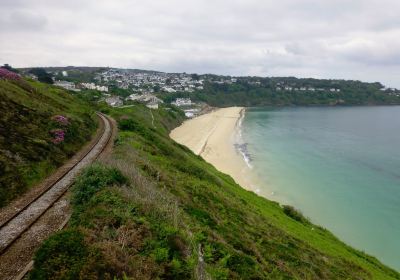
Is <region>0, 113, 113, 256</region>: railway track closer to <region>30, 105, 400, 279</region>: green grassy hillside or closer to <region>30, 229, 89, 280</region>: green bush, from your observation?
<region>30, 105, 400, 279</region>: green grassy hillside

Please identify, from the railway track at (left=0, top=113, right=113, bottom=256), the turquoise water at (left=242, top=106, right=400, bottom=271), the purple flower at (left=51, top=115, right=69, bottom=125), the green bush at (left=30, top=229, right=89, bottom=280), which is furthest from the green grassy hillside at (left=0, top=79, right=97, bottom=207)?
the turquoise water at (left=242, top=106, right=400, bottom=271)

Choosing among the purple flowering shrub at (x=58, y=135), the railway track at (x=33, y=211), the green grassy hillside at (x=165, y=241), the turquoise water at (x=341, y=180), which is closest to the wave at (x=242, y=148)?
the turquoise water at (x=341, y=180)

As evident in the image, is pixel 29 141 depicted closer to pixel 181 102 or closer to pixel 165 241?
pixel 165 241

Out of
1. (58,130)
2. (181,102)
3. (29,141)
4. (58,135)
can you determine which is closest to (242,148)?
(58,130)

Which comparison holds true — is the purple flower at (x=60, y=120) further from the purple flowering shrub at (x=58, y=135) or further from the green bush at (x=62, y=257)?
the green bush at (x=62, y=257)

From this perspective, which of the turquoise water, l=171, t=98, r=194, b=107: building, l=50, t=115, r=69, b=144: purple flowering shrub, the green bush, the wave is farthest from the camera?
l=171, t=98, r=194, b=107: building

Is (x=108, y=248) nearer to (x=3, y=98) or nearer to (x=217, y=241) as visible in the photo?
(x=217, y=241)
